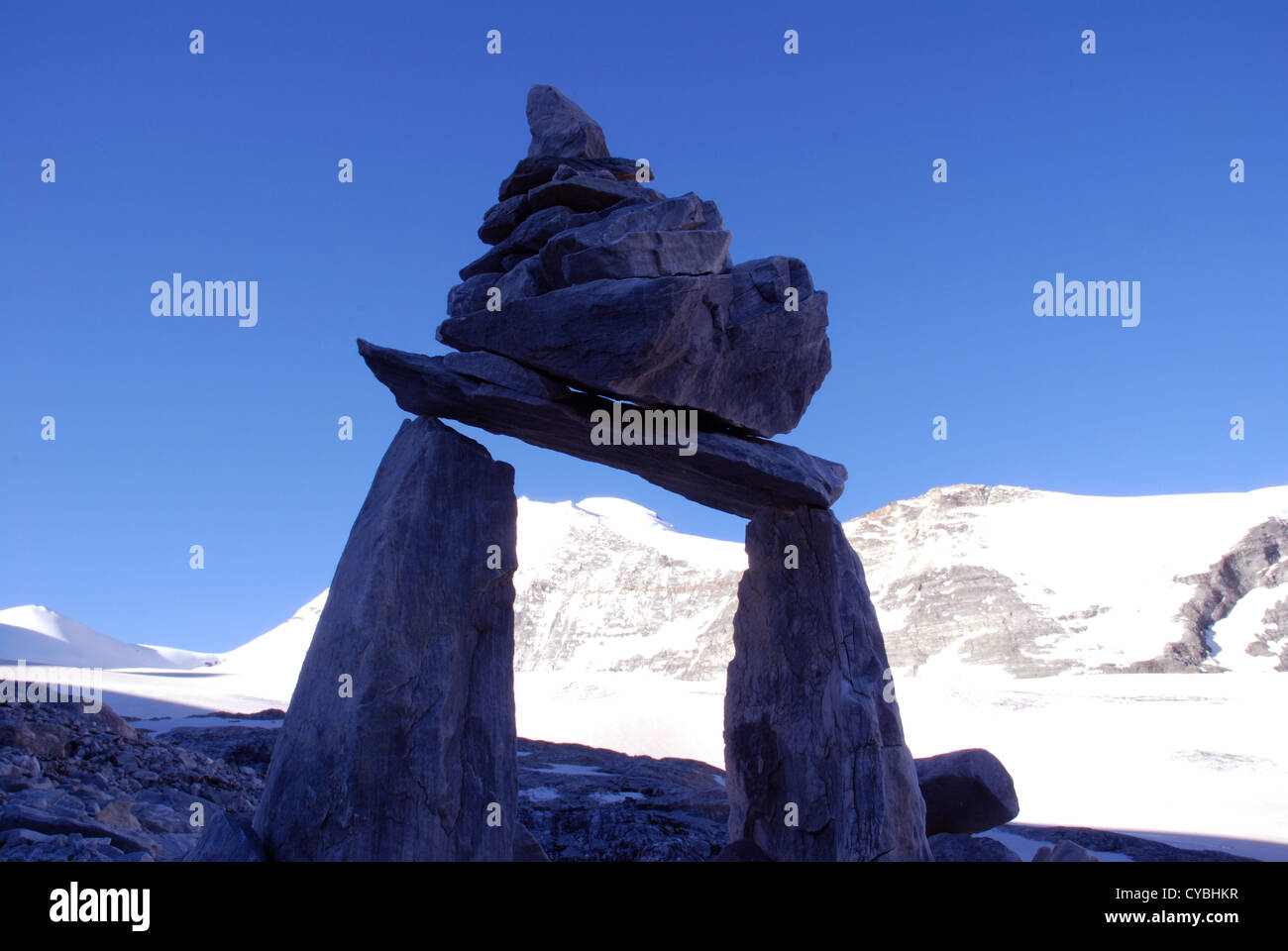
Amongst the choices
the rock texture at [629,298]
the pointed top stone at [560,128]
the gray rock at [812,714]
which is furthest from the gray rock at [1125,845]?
the pointed top stone at [560,128]

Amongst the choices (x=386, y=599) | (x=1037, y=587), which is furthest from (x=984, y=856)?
(x=1037, y=587)

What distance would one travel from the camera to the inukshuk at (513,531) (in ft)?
20.6

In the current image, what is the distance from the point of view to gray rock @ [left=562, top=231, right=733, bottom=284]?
7.32 m

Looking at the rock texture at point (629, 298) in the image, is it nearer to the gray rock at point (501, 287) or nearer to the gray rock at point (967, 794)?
the gray rock at point (501, 287)

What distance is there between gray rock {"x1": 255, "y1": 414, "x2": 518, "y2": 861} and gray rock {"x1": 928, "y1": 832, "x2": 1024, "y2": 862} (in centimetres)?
522

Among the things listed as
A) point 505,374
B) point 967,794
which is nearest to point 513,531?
point 505,374

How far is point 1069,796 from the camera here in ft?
65.4

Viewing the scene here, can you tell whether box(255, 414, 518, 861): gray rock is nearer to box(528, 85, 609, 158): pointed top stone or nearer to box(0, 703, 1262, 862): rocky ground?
box(0, 703, 1262, 862): rocky ground

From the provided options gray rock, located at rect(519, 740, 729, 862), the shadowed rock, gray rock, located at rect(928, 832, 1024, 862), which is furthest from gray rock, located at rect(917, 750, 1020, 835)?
the shadowed rock

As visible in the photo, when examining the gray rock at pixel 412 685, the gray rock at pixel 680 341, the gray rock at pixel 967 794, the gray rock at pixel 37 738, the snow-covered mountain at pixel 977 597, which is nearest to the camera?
the gray rock at pixel 412 685

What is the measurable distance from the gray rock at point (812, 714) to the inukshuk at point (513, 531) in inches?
0.9
